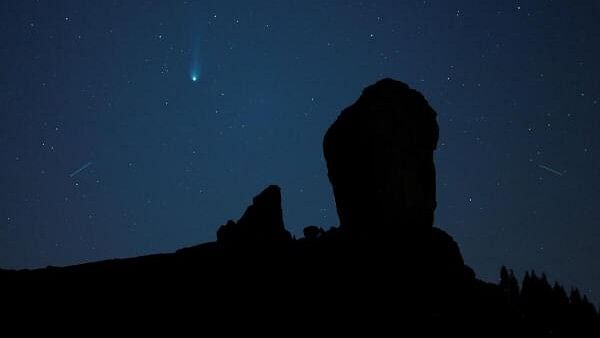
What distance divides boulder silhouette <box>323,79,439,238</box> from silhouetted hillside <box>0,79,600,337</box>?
0.09 m

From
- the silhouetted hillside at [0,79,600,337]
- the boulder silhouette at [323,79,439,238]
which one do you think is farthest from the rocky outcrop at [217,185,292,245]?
the boulder silhouette at [323,79,439,238]

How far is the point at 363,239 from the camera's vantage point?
2795cm

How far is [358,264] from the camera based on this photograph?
24438 mm

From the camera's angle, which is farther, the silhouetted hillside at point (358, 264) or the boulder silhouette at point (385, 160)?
the boulder silhouette at point (385, 160)

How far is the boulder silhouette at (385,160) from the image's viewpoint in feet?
99.1

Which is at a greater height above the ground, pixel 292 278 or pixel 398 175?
pixel 398 175

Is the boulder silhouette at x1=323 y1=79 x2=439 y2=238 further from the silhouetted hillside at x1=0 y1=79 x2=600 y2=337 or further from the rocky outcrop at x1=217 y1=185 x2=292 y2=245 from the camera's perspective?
the rocky outcrop at x1=217 y1=185 x2=292 y2=245

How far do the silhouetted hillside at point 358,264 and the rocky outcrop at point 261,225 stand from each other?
3.4 inches

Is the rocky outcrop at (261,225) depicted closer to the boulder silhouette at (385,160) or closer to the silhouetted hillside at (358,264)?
the silhouetted hillside at (358,264)

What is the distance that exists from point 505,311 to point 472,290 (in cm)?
206

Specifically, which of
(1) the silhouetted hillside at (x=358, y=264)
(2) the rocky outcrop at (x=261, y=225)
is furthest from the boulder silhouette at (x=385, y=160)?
(2) the rocky outcrop at (x=261, y=225)

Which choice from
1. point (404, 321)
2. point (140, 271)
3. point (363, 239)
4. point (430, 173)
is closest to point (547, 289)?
point (430, 173)

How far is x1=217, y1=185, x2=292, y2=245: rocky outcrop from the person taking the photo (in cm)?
2811

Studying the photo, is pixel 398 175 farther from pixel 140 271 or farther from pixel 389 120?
pixel 140 271
